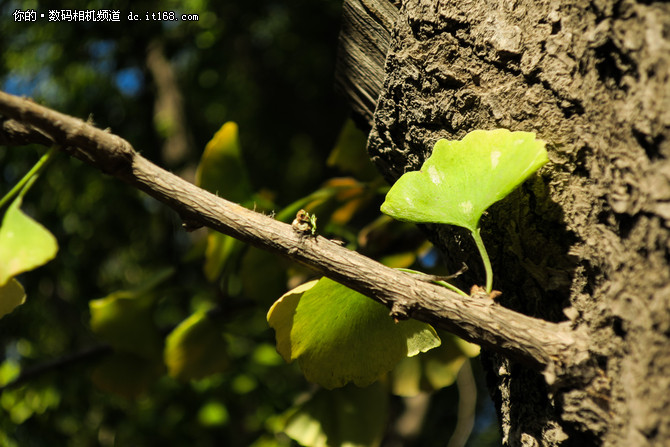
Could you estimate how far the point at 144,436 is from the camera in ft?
3.53

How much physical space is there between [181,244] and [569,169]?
1508 millimetres

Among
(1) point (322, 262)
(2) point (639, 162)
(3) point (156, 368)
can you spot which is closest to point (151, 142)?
(3) point (156, 368)

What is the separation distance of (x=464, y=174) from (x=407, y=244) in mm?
404

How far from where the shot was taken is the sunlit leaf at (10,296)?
374 mm

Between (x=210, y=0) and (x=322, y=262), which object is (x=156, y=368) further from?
(x=210, y=0)

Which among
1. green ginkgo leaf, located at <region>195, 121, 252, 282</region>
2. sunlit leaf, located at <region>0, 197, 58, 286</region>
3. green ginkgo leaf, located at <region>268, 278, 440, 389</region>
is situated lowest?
green ginkgo leaf, located at <region>195, 121, 252, 282</region>

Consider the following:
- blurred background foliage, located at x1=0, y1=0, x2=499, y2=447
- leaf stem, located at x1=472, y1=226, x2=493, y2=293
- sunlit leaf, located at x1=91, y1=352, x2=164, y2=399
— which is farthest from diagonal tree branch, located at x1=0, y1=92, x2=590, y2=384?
sunlit leaf, located at x1=91, y1=352, x2=164, y2=399

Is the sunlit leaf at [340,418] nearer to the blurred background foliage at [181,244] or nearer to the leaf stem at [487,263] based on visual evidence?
the blurred background foliage at [181,244]

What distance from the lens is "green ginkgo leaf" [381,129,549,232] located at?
363mm

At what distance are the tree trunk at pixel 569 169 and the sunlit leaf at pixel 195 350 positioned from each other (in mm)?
339

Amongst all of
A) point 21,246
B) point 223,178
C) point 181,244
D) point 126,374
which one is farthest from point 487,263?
point 181,244

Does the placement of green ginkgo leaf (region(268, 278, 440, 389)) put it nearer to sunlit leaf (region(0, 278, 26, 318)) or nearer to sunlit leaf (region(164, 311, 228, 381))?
sunlit leaf (region(0, 278, 26, 318))

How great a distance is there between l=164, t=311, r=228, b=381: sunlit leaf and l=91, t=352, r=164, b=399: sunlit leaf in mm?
54

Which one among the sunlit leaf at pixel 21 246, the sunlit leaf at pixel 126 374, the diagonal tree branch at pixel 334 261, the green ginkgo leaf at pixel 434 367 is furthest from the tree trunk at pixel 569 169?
the sunlit leaf at pixel 126 374
